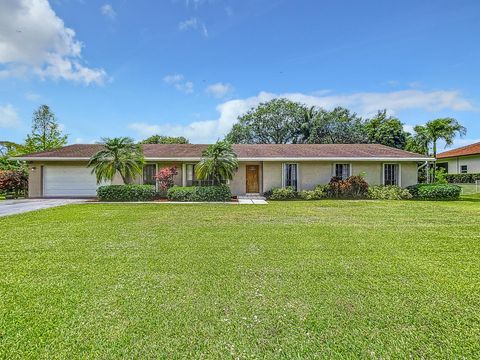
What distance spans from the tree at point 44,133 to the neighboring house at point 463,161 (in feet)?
137

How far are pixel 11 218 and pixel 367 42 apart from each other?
A: 19.4 metres

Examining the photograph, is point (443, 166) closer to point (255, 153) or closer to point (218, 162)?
point (255, 153)

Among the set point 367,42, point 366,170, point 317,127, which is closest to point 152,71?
point 367,42

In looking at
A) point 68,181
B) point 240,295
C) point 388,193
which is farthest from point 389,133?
point 240,295

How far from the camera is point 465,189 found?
23484 millimetres

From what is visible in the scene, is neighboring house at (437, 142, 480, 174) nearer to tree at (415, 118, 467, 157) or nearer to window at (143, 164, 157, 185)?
tree at (415, 118, 467, 157)

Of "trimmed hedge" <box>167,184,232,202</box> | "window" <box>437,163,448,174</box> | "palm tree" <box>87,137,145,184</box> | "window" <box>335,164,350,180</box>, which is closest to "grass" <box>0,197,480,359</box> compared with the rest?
"trimmed hedge" <box>167,184,232,202</box>

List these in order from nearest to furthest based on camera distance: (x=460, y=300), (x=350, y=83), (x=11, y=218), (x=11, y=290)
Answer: (x=460, y=300) < (x=11, y=290) < (x=11, y=218) < (x=350, y=83)

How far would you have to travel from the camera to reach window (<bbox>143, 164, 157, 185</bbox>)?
773 inches

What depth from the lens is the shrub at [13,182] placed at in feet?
64.1

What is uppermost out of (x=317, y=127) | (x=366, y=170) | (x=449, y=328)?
(x=317, y=127)

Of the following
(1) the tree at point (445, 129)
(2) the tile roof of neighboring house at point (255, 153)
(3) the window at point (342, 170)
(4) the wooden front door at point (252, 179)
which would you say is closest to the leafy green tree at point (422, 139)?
(1) the tree at point (445, 129)

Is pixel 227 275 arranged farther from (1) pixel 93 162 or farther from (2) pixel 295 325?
(1) pixel 93 162

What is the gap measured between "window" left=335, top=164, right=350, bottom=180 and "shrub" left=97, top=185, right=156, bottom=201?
12.3 metres
